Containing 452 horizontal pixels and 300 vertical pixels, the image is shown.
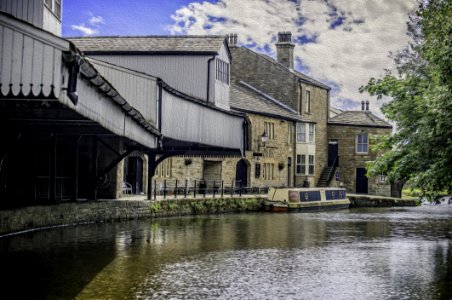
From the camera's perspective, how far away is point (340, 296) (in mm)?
10938

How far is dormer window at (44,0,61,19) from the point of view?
17.8 metres

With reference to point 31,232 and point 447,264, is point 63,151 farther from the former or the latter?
point 447,264

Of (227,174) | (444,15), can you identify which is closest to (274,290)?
(444,15)

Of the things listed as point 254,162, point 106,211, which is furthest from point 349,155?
point 106,211

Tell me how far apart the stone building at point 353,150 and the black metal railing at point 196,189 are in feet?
41.2

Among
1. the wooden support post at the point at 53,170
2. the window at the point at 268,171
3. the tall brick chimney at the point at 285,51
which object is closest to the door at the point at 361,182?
the tall brick chimney at the point at 285,51

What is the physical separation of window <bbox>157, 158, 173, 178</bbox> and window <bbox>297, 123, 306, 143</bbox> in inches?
689

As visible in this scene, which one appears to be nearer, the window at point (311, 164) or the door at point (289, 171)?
the door at point (289, 171)

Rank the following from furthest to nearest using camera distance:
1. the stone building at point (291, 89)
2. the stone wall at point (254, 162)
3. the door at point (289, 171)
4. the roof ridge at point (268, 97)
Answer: the stone building at point (291, 89) < the roof ridge at point (268, 97) < the door at point (289, 171) < the stone wall at point (254, 162)

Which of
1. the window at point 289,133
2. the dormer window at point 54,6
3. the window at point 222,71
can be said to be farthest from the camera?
the window at point 289,133

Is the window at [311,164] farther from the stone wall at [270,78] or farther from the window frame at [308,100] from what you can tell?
the window frame at [308,100]

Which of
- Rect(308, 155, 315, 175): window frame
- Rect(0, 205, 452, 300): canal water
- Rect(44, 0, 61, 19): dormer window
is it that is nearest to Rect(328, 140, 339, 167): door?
Rect(308, 155, 315, 175): window frame

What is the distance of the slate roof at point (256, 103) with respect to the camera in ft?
141

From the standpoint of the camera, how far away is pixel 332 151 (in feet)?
181
